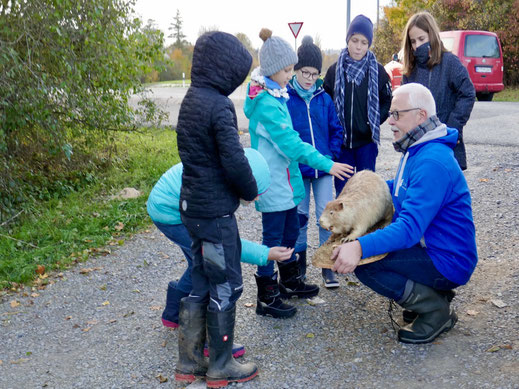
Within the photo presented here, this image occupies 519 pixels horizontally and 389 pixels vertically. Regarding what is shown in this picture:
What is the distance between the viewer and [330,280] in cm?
437

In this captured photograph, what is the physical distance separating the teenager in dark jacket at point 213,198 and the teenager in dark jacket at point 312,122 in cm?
121

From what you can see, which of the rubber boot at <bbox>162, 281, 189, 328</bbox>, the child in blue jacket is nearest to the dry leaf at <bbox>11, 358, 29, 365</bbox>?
the rubber boot at <bbox>162, 281, 189, 328</bbox>

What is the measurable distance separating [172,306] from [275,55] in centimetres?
181

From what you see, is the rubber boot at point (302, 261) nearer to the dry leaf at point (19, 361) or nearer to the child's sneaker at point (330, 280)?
the child's sneaker at point (330, 280)

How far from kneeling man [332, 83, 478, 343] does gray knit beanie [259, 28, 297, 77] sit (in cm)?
74

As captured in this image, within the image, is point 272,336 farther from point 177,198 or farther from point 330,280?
point 177,198

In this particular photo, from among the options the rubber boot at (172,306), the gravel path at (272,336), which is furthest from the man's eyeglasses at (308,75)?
the rubber boot at (172,306)

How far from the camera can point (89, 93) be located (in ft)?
23.3

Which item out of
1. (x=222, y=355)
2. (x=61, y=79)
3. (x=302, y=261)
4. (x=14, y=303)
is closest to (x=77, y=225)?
(x=61, y=79)

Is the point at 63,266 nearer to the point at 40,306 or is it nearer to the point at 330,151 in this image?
the point at 40,306

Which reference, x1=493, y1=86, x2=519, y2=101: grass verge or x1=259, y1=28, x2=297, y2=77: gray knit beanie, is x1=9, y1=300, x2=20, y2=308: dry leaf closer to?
x1=259, y1=28, x2=297, y2=77: gray knit beanie

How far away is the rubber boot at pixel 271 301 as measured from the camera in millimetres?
3902

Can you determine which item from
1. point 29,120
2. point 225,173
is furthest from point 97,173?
point 225,173

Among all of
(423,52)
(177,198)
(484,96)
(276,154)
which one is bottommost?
(484,96)
